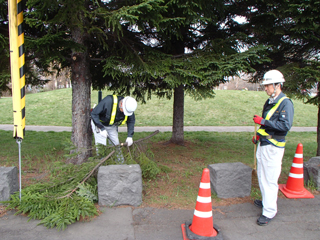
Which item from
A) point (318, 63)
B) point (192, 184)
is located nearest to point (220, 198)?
point (192, 184)

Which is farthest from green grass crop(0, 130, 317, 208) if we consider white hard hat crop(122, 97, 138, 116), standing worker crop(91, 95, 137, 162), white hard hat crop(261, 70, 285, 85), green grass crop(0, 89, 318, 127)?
green grass crop(0, 89, 318, 127)

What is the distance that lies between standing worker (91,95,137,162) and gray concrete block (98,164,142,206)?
0.76 metres

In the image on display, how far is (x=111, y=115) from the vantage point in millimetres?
4734

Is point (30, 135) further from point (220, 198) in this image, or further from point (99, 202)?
point (220, 198)

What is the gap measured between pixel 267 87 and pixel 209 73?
55.4 inches

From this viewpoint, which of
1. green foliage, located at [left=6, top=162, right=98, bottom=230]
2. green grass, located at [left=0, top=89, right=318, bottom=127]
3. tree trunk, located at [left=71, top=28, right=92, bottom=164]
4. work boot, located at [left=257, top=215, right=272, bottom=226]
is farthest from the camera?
green grass, located at [left=0, top=89, right=318, bottom=127]

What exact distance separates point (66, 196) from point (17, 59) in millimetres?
2105

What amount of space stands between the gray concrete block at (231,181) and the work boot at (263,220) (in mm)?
728

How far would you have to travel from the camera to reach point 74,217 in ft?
10.4

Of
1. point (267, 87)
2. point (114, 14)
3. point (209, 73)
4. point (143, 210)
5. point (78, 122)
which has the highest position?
point (114, 14)

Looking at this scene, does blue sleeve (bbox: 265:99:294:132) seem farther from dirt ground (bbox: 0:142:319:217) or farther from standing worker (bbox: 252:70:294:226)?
dirt ground (bbox: 0:142:319:217)

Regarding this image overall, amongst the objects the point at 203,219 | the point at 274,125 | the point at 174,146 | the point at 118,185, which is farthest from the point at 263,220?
the point at 174,146

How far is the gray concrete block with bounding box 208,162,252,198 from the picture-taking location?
401 centimetres

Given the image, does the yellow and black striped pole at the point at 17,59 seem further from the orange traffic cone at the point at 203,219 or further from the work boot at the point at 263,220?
the work boot at the point at 263,220
